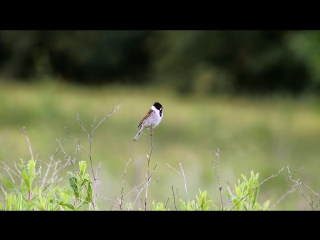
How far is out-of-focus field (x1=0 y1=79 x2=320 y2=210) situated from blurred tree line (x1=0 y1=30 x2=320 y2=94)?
2.35 m

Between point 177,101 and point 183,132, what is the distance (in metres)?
6.39

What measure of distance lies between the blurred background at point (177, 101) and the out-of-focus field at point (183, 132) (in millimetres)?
49

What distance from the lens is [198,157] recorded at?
1391 centimetres

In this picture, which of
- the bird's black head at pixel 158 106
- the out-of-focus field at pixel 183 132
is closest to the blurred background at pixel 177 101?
the out-of-focus field at pixel 183 132

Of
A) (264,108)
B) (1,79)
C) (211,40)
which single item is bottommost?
(264,108)

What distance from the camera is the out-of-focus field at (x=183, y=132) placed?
11.1 meters

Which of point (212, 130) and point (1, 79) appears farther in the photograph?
point (1, 79)

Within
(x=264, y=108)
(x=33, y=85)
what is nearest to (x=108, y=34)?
(x=33, y=85)

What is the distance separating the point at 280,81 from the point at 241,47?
3.58 metres

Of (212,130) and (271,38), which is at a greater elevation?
(271,38)

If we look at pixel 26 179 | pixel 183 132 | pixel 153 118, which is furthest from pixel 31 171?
pixel 183 132

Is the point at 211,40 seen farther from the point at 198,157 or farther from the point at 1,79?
the point at 198,157

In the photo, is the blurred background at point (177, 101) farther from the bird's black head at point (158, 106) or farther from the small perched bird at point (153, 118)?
the bird's black head at point (158, 106)
